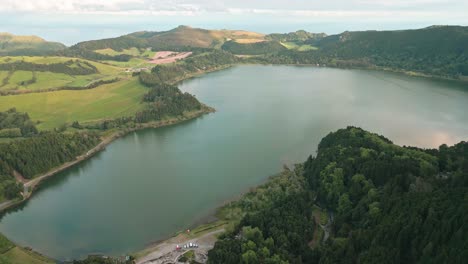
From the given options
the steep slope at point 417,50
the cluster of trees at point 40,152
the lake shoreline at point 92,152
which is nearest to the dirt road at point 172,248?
the lake shoreline at point 92,152

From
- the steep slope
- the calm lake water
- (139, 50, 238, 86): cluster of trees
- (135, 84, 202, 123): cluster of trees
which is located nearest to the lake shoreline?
the calm lake water

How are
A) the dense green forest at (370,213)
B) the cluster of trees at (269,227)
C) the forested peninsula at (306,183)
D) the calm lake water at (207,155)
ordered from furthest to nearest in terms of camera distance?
the calm lake water at (207,155), the cluster of trees at (269,227), the forested peninsula at (306,183), the dense green forest at (370,213)

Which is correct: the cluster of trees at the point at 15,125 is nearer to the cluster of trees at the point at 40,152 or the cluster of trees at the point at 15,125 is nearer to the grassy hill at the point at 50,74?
the cluster of trees at the point at 40,152

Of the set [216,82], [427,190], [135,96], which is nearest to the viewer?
[427,190]

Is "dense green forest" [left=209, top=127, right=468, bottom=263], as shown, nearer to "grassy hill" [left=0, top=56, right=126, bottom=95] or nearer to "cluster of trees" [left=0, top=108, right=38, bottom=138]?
"cluster of trees" [left=0, top=108, right=38, bottom=138]

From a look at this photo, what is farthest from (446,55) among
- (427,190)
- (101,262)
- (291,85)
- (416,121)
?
(101,262)

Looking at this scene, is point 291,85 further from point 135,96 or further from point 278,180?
point 278,180
